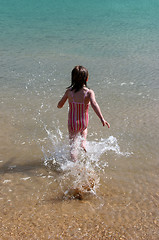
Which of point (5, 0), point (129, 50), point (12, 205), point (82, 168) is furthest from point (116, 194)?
point (5, 0)

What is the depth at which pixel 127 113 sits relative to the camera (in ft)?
20.0

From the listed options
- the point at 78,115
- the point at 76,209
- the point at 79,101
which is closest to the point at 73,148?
the point at 78,115

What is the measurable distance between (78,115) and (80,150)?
678 mm

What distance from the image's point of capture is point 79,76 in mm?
3803

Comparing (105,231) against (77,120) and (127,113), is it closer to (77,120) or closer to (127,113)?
(77,120)

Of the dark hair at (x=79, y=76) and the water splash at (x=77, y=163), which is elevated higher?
the dark hair at (x=79, y=76)

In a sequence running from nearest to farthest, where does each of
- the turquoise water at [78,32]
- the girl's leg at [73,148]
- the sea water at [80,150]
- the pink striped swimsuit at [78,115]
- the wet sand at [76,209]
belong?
the wet sand at [76,209], the sea water at [80,150], the pink striped swimsuit at [78,115], the girl's leg at [73,148], the turquoise water at [78,32]

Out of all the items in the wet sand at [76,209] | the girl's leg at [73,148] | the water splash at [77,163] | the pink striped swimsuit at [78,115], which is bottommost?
the wet sand at [76,209]

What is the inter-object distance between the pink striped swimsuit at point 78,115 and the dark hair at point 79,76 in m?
0.21

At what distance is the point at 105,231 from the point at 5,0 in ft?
87.2

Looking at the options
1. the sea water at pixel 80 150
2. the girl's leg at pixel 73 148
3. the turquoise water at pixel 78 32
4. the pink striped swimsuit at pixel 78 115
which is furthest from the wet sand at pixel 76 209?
the turquoise water at pixel 78 32

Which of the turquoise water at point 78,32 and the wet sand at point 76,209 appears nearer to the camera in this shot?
the wet sand at point 76,209

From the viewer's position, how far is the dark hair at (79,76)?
378cm

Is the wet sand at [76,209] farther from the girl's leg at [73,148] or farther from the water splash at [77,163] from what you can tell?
the girl's leg at [73,148]
